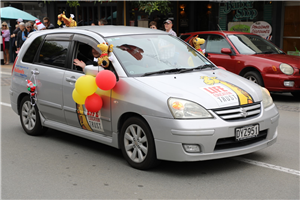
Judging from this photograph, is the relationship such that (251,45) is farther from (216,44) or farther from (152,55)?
(152,55)

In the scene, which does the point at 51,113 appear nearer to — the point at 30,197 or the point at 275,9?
the point at 30,197

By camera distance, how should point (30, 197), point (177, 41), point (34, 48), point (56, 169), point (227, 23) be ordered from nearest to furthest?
point (30, 197), point (56, 169), point (177, 41), point (34, 48), point (227, 23)

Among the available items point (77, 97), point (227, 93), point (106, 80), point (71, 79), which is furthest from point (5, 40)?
point (227, 93)

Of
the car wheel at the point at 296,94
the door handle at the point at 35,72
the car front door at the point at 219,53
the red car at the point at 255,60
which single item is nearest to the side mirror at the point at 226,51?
the red car at the point at 255,60

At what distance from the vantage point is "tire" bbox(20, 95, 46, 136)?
6699 millimetres

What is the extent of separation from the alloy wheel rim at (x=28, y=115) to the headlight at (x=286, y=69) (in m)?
5.82

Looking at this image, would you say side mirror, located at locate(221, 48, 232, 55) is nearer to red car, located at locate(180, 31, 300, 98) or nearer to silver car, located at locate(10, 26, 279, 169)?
red car, located at locate(180, 31, 300, 98)

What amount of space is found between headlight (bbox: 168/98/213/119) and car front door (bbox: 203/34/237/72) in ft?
20.4

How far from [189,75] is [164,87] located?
1.94 feet

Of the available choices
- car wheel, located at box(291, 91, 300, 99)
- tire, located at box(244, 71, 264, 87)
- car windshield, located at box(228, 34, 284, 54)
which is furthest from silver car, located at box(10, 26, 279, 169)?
car wheel, located at box(291, 91, 300, 99)

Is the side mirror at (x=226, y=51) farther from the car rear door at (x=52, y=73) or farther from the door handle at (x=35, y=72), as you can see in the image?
the door handle at (x=35, y=72)

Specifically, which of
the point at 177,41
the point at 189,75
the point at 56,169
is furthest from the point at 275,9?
the point at 56,169

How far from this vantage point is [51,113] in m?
6.27

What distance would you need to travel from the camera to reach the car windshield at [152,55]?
17.4ft
